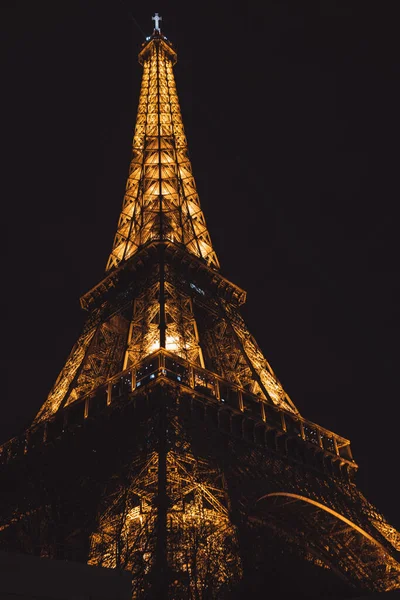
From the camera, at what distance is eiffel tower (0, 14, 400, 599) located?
679 inches

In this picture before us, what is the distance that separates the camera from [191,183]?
131ft

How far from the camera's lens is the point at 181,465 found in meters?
18.5

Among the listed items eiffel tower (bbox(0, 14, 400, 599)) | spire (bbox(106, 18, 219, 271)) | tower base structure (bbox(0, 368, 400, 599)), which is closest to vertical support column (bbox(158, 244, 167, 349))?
eiffel tower (bbox(0, 14, 400, 599))

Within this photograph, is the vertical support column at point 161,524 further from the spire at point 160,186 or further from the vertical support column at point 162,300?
the spire at point 160,186

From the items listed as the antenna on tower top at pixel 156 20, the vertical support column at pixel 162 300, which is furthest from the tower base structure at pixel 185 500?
the antenna on tower top at pixel 156 20

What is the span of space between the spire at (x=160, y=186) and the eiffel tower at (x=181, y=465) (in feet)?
2.68

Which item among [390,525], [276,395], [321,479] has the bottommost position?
[390,525]

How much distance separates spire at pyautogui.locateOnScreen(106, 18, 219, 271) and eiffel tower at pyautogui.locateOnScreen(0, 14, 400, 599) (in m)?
0.82

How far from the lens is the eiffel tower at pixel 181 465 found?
17250mm

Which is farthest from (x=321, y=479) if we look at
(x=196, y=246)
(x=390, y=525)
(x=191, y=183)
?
(x=191, y=183)

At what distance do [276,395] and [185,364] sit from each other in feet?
22.1

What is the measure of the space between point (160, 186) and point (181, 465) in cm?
2263

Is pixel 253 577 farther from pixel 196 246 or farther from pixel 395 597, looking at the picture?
pixel 196 246

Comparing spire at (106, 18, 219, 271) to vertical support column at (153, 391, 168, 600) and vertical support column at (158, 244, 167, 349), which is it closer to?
vertical support column at (158, 244, 167, 349)
